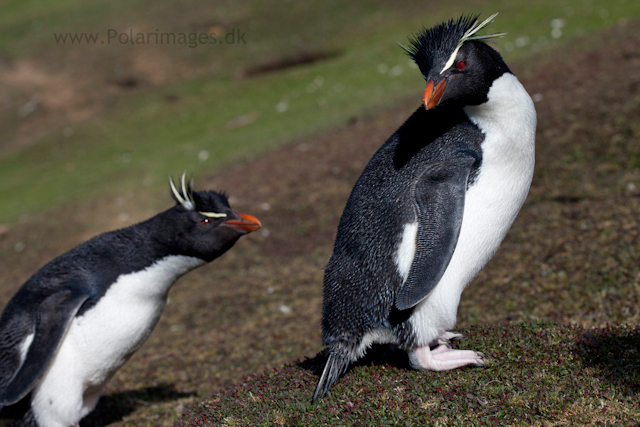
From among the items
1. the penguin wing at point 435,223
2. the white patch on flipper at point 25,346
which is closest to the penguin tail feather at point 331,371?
the penguin wing at point 435,223

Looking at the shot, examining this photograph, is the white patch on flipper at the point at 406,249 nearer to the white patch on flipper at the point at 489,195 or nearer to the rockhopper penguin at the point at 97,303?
the white patch on flipper at the point at 489,195

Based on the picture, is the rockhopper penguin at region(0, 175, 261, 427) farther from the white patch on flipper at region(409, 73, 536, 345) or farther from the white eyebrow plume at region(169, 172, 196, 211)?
the white patch on flipper at region(409, 73, 536, 345)

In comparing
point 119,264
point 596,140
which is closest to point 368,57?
point 596,140

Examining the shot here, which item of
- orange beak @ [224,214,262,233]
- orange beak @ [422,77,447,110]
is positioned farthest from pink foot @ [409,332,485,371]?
orange beak @ [224,214,262,233]

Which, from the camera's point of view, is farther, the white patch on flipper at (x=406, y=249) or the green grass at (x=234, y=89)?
the green grass at (x=234, y=89)

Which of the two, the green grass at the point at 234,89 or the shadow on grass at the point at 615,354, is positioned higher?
the shadow on grass at the point at 615,354

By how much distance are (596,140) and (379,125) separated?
18.5ft

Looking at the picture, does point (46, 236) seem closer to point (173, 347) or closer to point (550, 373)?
point (173, 347)

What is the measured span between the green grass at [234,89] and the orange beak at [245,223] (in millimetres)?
11626

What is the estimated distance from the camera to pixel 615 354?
4.38m

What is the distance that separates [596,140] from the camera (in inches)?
430

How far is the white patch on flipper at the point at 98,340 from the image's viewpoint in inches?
209

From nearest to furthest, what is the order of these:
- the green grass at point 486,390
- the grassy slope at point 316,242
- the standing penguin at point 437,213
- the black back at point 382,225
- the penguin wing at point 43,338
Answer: the green grass at point 486,390 → the standing penguin at point 437,213 → the black back at point 382,225 → the penguin wing at point 43,338 → the grassy slope at point 316,242

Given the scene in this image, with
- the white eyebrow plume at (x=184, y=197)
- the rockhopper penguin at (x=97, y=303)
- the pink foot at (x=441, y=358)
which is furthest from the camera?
the white eyebrow plume at (x=184, y=197)
